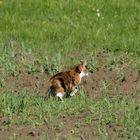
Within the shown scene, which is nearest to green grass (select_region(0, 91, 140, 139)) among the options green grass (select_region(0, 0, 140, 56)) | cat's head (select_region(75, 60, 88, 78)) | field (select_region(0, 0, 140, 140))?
field (select_region(0, 0, 140, 140))

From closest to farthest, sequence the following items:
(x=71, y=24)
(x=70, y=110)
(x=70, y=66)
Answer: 1. (x=70, y=110)
2. (x=70, y=66)
3. (x=71, y=24)

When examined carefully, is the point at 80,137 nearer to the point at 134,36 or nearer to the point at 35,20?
the point at 134,36

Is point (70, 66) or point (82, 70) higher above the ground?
point (70, 66)

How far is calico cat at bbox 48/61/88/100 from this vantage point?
404 inches

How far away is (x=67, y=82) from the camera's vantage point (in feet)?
34.7

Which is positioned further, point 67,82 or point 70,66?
point 70,66

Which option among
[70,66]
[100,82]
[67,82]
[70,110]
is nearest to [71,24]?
[70,66]

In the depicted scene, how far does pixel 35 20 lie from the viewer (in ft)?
46.8

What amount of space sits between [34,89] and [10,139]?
9.88ft

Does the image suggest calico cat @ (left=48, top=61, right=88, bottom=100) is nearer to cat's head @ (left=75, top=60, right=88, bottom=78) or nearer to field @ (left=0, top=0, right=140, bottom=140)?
cat's head @ (left=75, top=60, right=88, bottom=78)

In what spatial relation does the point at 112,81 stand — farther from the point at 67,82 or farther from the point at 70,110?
the point at 70,110

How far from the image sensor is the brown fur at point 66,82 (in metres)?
10.3

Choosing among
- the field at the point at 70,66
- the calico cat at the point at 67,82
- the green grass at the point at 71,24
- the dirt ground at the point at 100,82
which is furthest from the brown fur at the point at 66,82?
the green grass at the point at 71,24

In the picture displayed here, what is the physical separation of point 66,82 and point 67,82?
4 cm
